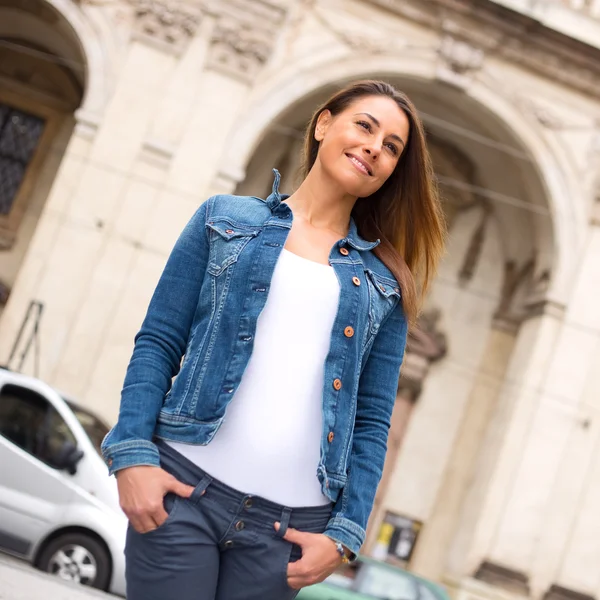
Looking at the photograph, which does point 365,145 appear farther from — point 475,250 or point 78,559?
point 475,250

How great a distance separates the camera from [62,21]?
15750 millimetres

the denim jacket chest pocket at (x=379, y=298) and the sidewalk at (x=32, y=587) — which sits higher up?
the denim jacket chest pocket at (x=379, y=298)

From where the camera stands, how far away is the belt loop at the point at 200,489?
2246 mm

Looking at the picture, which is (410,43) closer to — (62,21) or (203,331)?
(62,21)

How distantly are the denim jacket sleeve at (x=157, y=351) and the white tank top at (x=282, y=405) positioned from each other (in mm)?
98

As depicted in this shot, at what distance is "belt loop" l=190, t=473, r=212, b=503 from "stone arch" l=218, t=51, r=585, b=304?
530 inches

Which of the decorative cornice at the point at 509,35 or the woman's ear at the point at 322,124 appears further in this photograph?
the decorative cornice at the point at 509,35

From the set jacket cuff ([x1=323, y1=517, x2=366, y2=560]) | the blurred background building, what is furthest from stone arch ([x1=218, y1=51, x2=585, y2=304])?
jacket cuff ([x1=323, y1=517, x2=366, y2=560])

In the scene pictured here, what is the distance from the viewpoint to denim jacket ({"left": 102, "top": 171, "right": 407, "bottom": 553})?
7.60 ft

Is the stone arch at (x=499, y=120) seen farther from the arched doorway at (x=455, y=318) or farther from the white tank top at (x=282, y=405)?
the white tank top at (x=282, y=405)

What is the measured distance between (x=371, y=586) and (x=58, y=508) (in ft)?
8.77

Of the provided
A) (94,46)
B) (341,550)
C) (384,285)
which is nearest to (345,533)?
(341,550)

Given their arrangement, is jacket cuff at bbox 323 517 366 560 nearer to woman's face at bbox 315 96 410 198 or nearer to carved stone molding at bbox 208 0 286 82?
woman's face at bbox 315 96 410 198

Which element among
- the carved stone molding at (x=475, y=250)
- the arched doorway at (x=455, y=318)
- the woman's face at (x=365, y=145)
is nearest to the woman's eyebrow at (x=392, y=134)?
the woman's face at (x=365, y=145)
